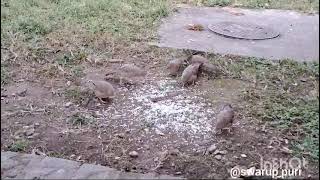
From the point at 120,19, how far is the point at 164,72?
131 centimetres

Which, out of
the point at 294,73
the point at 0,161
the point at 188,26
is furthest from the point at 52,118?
the point at 188,26

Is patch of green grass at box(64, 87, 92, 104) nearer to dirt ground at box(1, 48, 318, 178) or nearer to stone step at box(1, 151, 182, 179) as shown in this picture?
dirt ground at box(1, 48, 318, 178)

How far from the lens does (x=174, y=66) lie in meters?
3.89

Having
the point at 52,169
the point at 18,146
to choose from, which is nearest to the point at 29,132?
the point at 18,146

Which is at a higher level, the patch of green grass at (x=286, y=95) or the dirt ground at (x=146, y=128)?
the patch of green grass at (x=286, y=95)

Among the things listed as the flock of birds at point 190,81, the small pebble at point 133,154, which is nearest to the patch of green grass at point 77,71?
the flock of birds at point 190,81

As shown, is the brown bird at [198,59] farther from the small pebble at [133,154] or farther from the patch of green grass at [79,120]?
the small pebble at [133,154]

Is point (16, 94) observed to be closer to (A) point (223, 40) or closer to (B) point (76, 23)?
(B) point (76, 23)

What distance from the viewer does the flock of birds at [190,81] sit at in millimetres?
3014

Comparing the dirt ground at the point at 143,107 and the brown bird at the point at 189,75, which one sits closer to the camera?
the dirt ground at the point at 143,107

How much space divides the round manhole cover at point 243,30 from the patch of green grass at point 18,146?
2.47 metres

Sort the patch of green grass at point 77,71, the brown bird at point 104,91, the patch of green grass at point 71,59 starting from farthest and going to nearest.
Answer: the patch of green grass at point 71,59 < the patch of green grass at point 77,71 < the brown bird at point 104,91

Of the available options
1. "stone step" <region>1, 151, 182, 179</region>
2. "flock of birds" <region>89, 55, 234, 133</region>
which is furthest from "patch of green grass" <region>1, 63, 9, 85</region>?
"stone step" <region>1, 151, 182, 179</region>

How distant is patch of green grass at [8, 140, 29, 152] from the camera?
283cm
